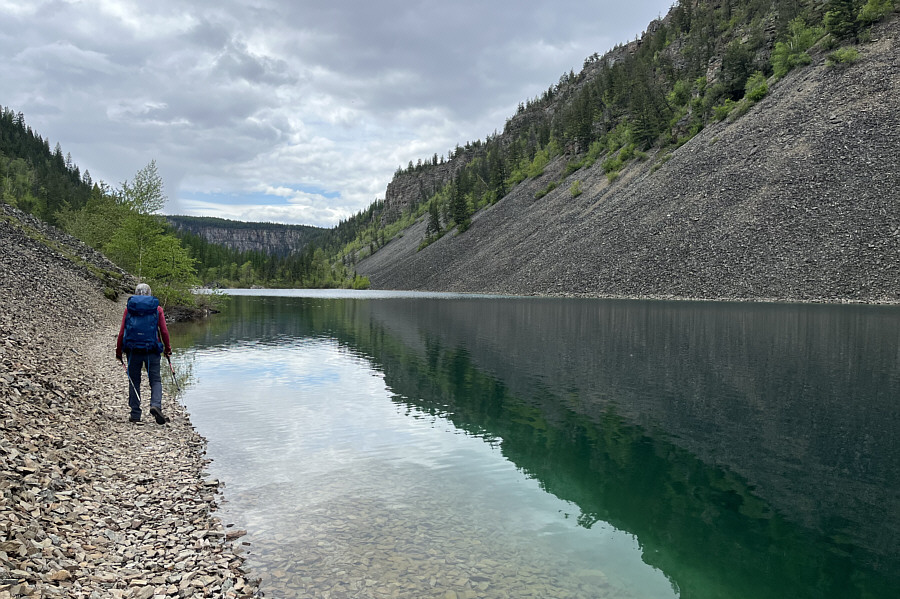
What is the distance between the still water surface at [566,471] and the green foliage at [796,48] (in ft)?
276

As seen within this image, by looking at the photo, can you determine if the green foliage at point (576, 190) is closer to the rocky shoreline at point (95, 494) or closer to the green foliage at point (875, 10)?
the green foliage at point (875, 10)

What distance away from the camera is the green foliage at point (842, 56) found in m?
81.1

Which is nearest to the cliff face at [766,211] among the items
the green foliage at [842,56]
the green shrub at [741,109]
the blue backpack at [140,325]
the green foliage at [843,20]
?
the green foliage at [842,56]

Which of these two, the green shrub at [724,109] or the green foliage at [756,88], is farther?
the green shrub at [724,109]

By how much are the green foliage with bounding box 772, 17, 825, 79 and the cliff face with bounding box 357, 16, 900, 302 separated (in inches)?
91.7

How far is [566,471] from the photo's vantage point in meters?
13.4

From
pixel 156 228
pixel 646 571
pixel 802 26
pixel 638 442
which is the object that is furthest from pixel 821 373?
pixel 802 26

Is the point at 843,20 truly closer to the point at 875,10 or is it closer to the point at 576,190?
the point at 875,10

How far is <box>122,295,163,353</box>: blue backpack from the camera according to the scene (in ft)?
47.0

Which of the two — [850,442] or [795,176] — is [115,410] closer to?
[850,442]

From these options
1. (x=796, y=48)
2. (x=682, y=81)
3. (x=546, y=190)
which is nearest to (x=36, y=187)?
(x=546, y=190)

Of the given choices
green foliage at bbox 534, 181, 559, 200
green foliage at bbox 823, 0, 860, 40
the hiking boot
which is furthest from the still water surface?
green foliage at bbox 534, 181, 559, 200

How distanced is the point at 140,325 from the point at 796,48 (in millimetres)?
115829

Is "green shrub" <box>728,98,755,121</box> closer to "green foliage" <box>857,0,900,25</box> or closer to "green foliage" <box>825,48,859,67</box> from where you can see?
"green foliage" <box>825,48,859,67</box>
